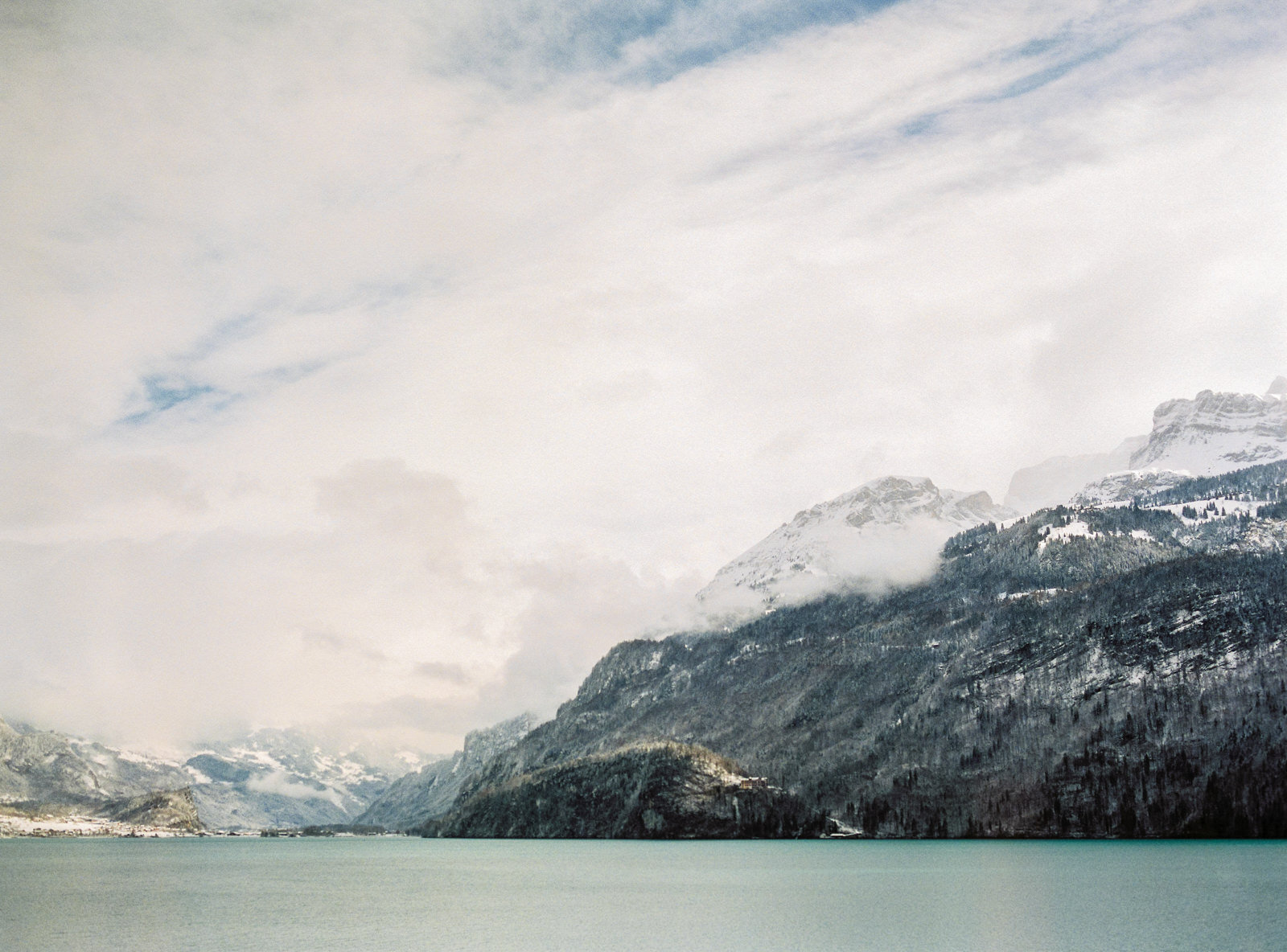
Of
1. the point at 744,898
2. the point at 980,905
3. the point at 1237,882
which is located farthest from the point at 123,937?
the point at 1237,882

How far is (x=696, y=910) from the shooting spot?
12150cm

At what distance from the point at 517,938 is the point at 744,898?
43892mm

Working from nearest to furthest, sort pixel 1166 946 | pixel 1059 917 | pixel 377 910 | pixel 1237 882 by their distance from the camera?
1. pixel 1166 946
2. pixel 1059 917
3. pixel 377 910
4. pixel 1237 882

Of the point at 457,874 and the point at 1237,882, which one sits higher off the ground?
the point at 1237,882

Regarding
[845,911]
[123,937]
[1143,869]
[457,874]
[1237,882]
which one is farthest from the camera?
[457,874]

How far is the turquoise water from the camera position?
9475cm

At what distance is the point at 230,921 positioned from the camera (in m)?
114

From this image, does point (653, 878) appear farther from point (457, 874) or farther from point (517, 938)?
point (517, 938)

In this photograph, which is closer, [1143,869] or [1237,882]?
[1237,882]

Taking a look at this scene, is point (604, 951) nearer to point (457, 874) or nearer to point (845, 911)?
point (845, 911)

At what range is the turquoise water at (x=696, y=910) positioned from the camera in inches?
3730

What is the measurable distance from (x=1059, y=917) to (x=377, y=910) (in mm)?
78716

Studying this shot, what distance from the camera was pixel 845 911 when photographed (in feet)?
383

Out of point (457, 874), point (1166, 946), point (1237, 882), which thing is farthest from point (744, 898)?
point (457, 874)
